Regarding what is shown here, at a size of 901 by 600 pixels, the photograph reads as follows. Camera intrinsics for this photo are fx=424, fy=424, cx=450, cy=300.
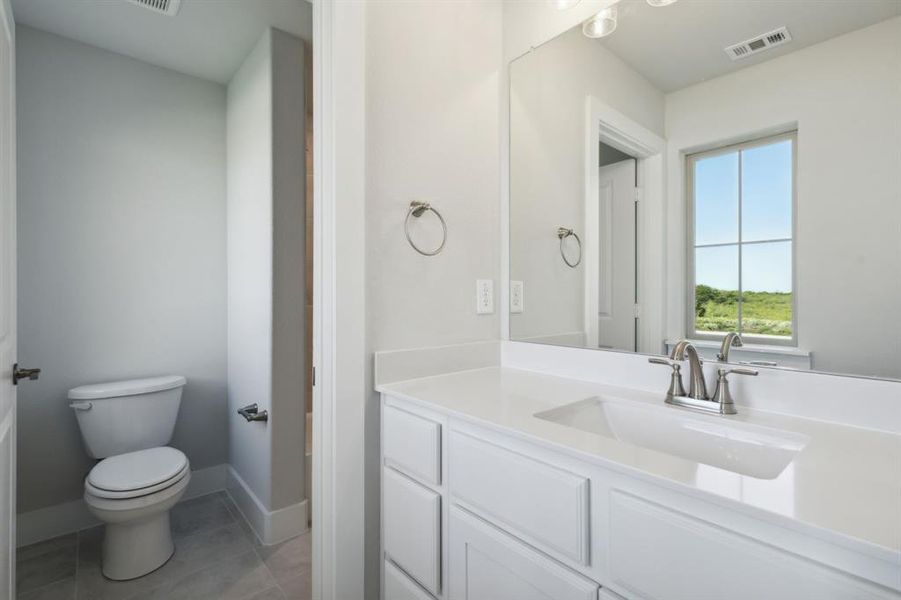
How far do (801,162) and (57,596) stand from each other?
9.09ft

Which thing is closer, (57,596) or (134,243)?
(57,596)

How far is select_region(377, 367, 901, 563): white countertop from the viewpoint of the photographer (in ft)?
1.62

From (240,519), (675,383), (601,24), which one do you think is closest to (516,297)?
(675,383)

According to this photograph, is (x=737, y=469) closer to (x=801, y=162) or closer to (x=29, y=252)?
(x=801, y=162)

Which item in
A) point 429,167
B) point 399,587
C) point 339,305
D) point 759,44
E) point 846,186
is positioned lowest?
point 399,587

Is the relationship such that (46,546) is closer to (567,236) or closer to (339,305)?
(339,305)

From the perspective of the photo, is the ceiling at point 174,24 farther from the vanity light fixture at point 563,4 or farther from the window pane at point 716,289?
the window pane at point 716,289

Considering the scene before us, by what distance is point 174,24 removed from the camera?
1951 millimetres

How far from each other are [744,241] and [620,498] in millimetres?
714

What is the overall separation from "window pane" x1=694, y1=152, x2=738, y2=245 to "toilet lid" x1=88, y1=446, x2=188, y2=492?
2166 mm

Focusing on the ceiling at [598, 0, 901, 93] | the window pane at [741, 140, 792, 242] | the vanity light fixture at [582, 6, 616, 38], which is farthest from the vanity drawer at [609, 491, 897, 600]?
the vanity light fixture at [582, 6, 616, 38]

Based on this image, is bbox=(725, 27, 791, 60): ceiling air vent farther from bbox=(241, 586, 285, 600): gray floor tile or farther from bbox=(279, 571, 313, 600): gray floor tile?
bbox=(241, 586, 285, 600): gray floor tile

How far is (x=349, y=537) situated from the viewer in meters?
1.15

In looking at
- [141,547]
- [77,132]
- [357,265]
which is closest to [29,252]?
[77,132]
